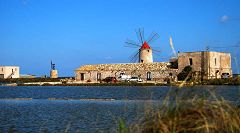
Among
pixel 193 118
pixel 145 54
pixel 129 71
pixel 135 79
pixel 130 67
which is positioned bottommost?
pixel 193 118

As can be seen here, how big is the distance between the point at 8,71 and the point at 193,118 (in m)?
84.8

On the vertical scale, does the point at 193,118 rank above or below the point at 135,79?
below

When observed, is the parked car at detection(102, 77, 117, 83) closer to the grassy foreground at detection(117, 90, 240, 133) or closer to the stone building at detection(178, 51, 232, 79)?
the stone building at detection(178, 51, 232, 79)

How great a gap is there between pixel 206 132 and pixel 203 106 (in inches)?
15.4

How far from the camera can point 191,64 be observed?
173ft

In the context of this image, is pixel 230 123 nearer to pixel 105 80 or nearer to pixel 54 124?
pixel 54 124

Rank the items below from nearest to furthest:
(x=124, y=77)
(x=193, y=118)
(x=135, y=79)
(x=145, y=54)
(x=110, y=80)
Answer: (x=193, y=118) → (x=135, y=79) → (x=110, y=80) → (x=124, y=77) → (x=145, y=54)

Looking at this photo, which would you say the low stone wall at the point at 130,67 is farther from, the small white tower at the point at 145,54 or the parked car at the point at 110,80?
the small white tower at the point at 145,54

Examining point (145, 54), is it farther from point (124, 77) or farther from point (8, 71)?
point (8, 71)

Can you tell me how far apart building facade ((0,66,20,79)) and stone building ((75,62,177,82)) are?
28.7m

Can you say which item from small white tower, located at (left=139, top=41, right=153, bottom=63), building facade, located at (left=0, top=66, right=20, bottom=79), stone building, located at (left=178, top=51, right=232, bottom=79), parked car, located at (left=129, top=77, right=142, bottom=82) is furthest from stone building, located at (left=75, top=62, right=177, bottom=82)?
building facade, located at (left=0, top=66, right=20, bottom=79)

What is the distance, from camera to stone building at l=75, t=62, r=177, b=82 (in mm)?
53906

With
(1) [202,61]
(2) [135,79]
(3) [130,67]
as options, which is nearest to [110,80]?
(2) [135,79]

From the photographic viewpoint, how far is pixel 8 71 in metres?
86.1
